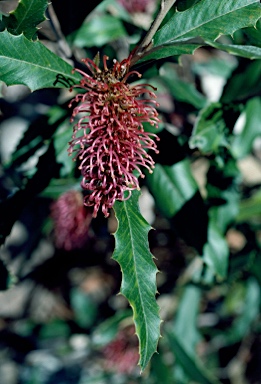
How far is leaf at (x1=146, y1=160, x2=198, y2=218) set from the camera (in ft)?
2.86

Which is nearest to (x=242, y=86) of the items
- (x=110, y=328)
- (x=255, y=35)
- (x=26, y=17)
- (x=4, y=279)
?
(x=255, y=35)

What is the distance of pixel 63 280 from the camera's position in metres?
1.79

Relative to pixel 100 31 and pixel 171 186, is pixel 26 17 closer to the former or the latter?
pixel 171 186

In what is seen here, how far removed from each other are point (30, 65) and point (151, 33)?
0.58 feet

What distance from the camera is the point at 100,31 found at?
1181mm

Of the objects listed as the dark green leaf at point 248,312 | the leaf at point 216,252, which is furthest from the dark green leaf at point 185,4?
the dark green leaf at point 248,312

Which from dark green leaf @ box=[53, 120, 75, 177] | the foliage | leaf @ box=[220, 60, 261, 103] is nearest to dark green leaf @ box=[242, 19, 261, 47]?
the foliage

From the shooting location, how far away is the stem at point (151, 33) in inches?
22.9

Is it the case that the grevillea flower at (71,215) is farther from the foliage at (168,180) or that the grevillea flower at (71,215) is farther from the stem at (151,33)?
the stem at (151,33)

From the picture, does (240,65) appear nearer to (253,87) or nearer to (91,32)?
(253,87)

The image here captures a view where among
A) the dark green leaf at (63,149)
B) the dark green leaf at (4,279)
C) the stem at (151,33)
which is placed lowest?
the dark green leaf at (4,279)

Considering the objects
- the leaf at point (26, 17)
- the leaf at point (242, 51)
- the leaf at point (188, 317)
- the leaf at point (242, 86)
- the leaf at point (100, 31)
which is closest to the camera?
the leaf at point (242, 51)

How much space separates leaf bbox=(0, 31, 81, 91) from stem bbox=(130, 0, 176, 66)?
11 cm

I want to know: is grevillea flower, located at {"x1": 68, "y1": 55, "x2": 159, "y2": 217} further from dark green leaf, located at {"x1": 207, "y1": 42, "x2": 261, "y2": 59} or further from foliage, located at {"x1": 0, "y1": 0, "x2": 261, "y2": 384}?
dark green leaf, located at {"x1": 207, "y1": 42, "x2": 261, "y2": 59}
